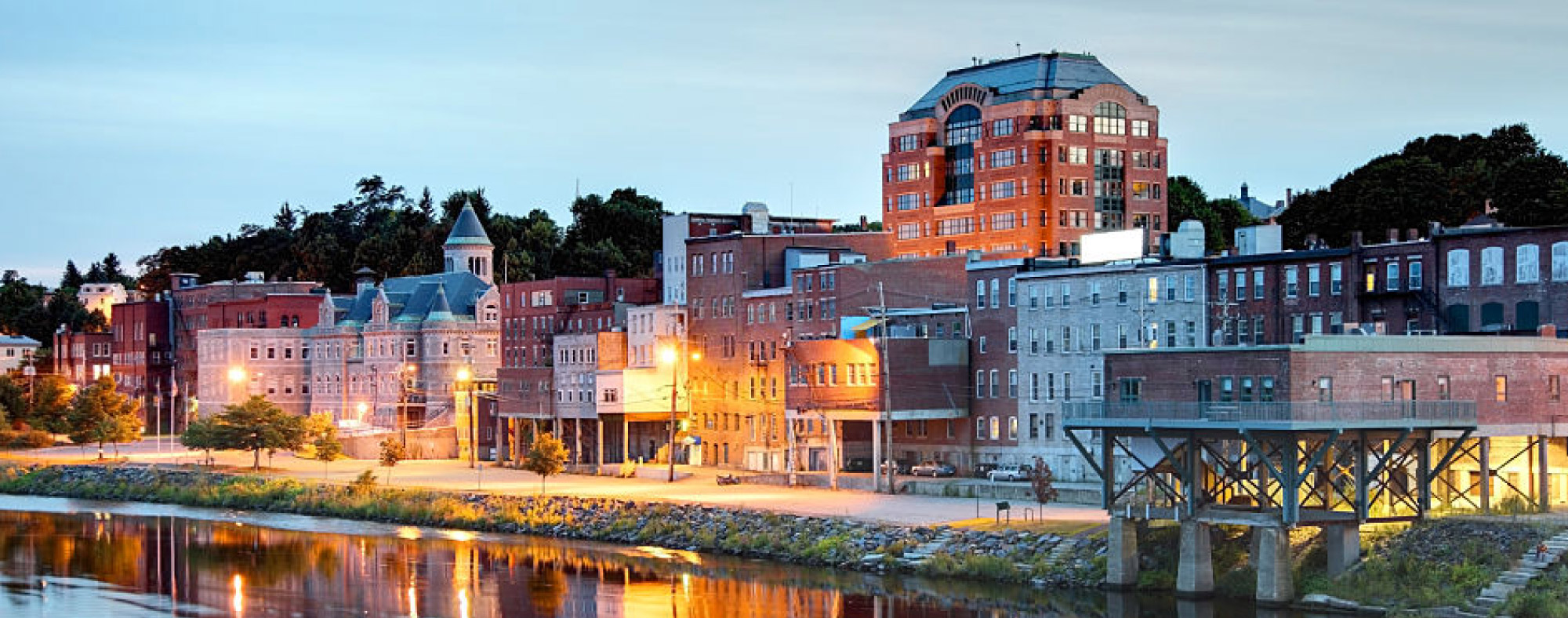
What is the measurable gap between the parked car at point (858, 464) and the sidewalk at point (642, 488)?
6.73m

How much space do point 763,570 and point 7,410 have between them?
109390mm

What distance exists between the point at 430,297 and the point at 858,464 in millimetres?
54503

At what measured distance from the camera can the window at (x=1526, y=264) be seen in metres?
78.5

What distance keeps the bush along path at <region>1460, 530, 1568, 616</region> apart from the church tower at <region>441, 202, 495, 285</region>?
359 ft

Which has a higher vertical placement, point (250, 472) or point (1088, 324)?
point (1088, 324)

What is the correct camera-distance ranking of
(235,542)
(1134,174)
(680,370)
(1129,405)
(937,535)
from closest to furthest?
(1129,405), (937,535), (235,542), (680,370), (1134,174)

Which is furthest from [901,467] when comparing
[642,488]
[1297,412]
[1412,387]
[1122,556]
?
[1297,412]

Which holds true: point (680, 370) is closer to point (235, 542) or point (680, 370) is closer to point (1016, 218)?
point (235, 542)

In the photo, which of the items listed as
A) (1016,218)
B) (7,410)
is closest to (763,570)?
(1016,218)

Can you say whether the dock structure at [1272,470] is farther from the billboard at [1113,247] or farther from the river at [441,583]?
the billboard at [1113,247]

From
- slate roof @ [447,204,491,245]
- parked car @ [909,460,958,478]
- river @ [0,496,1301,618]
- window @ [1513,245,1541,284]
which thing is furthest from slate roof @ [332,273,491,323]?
window @ [1513,245,1541,284]

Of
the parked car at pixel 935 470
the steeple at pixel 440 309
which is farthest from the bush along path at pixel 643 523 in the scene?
the steeple at pixel 440 309

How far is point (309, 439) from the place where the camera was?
141000 millimetres

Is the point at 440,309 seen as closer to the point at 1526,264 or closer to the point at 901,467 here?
the point at 901,467
